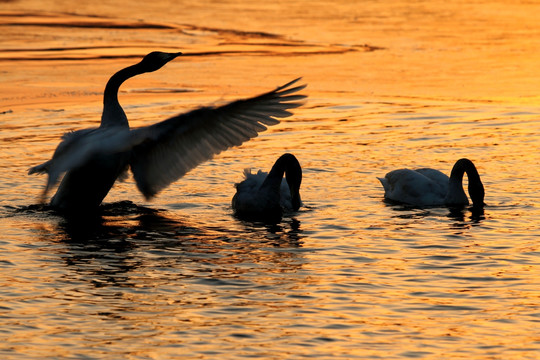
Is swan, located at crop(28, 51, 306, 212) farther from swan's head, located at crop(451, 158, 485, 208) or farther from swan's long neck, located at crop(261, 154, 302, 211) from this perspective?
swan's head, located at crop(451, 158, 485, 208)

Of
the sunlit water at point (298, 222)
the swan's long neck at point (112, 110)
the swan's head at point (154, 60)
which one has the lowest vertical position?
the sunlit water at point (298, 222)

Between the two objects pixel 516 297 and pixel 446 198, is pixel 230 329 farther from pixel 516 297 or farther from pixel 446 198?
pixel 446 198

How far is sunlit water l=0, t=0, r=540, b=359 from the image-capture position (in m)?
7.76

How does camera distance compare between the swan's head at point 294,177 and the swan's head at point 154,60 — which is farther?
the swan's head at point 154,60

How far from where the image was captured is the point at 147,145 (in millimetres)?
11594

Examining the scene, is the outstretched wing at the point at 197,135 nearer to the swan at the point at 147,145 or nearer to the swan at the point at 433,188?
the swan at the point at 147,145

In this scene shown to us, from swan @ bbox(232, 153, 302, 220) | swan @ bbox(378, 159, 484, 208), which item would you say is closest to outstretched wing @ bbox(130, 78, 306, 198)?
swan @ bbox(232, 153, 302, 220)

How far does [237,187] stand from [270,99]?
4.36 feet

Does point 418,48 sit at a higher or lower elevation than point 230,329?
higher

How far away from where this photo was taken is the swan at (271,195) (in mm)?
11938

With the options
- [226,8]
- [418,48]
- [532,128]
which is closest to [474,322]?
[532,128]

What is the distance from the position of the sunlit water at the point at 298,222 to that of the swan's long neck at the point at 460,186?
0.16 metres

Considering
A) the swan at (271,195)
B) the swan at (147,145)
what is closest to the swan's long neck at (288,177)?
the swan at (271,195)

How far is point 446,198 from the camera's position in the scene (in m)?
12.3
